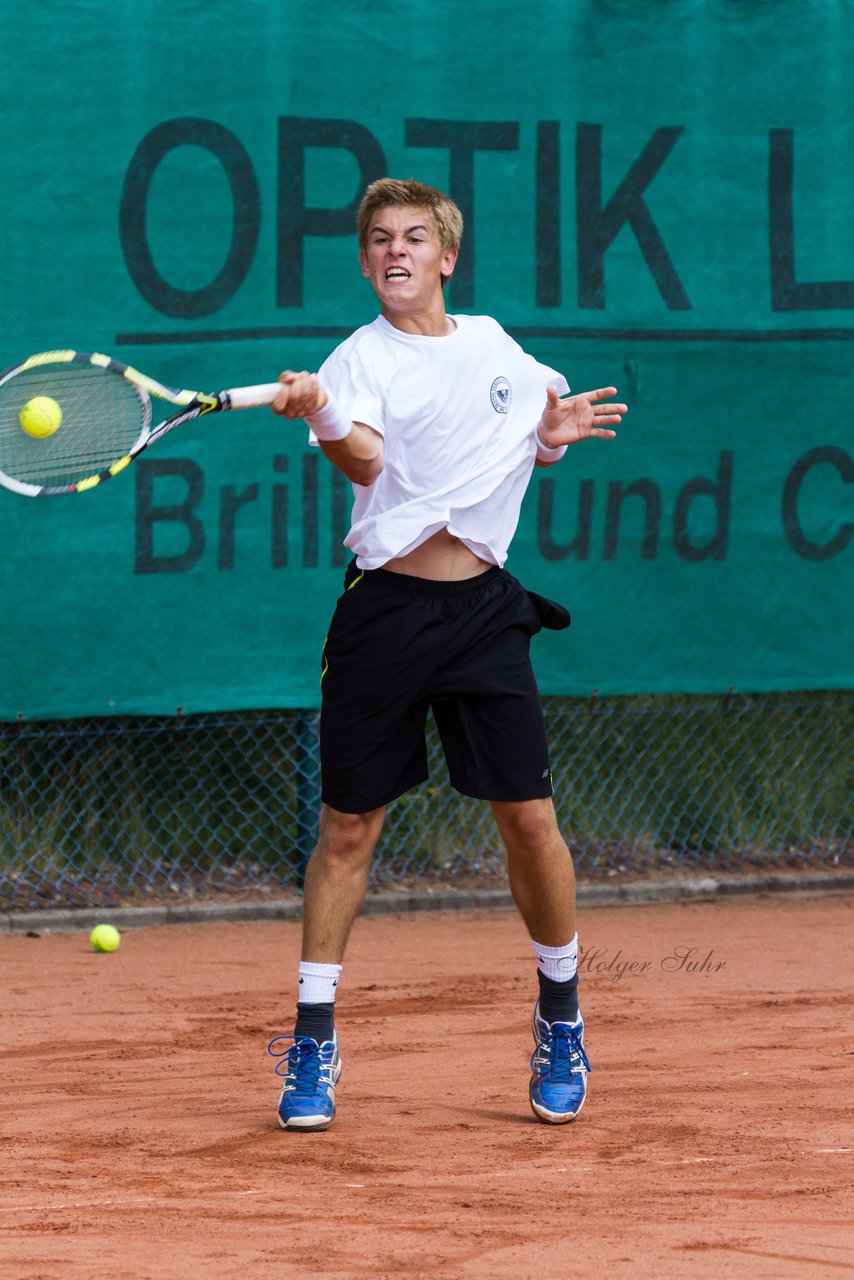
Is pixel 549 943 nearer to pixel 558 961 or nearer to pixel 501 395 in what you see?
pixel 558 961

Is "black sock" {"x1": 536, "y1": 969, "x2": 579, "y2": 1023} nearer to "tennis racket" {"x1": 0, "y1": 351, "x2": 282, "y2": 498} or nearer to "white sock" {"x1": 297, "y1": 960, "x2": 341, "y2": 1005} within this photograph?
"white sock" {"x1": 297, "y1": 960, "x2": 341, "y2": 1005}

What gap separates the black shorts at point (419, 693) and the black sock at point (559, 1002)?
0.41m

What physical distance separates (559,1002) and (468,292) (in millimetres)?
2987

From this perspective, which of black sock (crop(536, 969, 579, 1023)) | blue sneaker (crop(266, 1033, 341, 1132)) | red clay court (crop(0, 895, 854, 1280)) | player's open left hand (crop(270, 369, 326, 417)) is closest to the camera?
red clay court (crop(0, 895, 854, 1280))

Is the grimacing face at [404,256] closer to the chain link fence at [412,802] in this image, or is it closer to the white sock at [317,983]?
the white sock at [317,983]

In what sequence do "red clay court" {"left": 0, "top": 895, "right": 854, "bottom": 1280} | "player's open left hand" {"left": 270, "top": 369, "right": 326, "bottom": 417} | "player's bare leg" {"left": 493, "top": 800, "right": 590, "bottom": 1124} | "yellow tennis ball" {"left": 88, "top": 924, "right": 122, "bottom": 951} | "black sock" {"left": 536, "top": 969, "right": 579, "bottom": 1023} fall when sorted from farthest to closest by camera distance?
1. "yellow tennis ball" {"left": 88, "top": 924, "right": 122, "bottom": 951}
2. "black sock" {"left": 536, "top": 969, "right": 579, "bottom": 1023}
3. "player's bare leg" {"left": 493, "top": 800, "right": 590, "bottom": 1124}
4. "player's open left hand" {"left": 270, "top": 369, "right": 326, "bottom": 417}
5. "red clay court" {"left": 0, "top": 895, "right": 854, "bottom": 1280}

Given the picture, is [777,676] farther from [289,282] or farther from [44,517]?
[44,517]

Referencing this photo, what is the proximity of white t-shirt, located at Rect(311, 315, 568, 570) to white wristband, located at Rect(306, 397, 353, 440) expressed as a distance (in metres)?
0.11

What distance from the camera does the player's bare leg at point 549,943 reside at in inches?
147

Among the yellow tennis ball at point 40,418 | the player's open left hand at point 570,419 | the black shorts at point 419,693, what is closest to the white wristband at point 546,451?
the player's open left hand at point 570,419

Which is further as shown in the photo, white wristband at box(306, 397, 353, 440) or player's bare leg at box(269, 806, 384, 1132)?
A: player's bare leg at box(269, 806, 384, 1132)

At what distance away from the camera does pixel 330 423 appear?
3.43m

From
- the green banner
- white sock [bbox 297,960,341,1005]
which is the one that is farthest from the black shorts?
the green banner

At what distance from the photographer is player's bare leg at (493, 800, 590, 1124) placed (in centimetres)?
372
